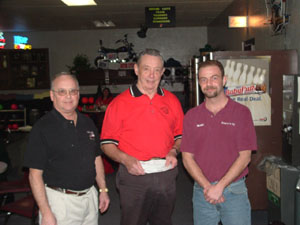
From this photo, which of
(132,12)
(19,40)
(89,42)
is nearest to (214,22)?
(132,12)

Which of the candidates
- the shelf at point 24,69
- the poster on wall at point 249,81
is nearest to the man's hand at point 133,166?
the poster on wall at point 249,81

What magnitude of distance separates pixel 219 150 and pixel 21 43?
10575mm

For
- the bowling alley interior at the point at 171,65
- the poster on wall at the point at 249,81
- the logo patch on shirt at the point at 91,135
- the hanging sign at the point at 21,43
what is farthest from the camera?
the hanging sign at the point at 21,43

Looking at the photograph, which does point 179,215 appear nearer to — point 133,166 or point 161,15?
point 133,166

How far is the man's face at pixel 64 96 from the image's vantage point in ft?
7.11

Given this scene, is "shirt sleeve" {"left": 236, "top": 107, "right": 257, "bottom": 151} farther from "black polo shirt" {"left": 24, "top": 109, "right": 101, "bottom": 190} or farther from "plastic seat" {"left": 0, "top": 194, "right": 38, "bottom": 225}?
"plastic seat" {"left": 0, "top": 194, "right": 38, "bottom": 225}

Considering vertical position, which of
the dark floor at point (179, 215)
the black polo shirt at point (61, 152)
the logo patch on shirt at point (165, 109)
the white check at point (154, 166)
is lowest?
the dark floor at point (179, 215)

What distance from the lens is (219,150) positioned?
7.36 ft

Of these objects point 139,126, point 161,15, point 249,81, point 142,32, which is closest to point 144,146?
point 139,126

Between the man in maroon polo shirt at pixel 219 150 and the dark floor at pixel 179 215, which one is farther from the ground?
the man in maroon polo shirt at pixel 219 150

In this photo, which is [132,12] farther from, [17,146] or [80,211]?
[80,211]

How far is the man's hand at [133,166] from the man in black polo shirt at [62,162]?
28 centimetres

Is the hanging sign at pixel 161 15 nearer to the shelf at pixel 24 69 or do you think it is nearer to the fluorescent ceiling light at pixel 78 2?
the fluorescent ceiling light at pixel 78 2

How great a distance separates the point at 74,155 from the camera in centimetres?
215
